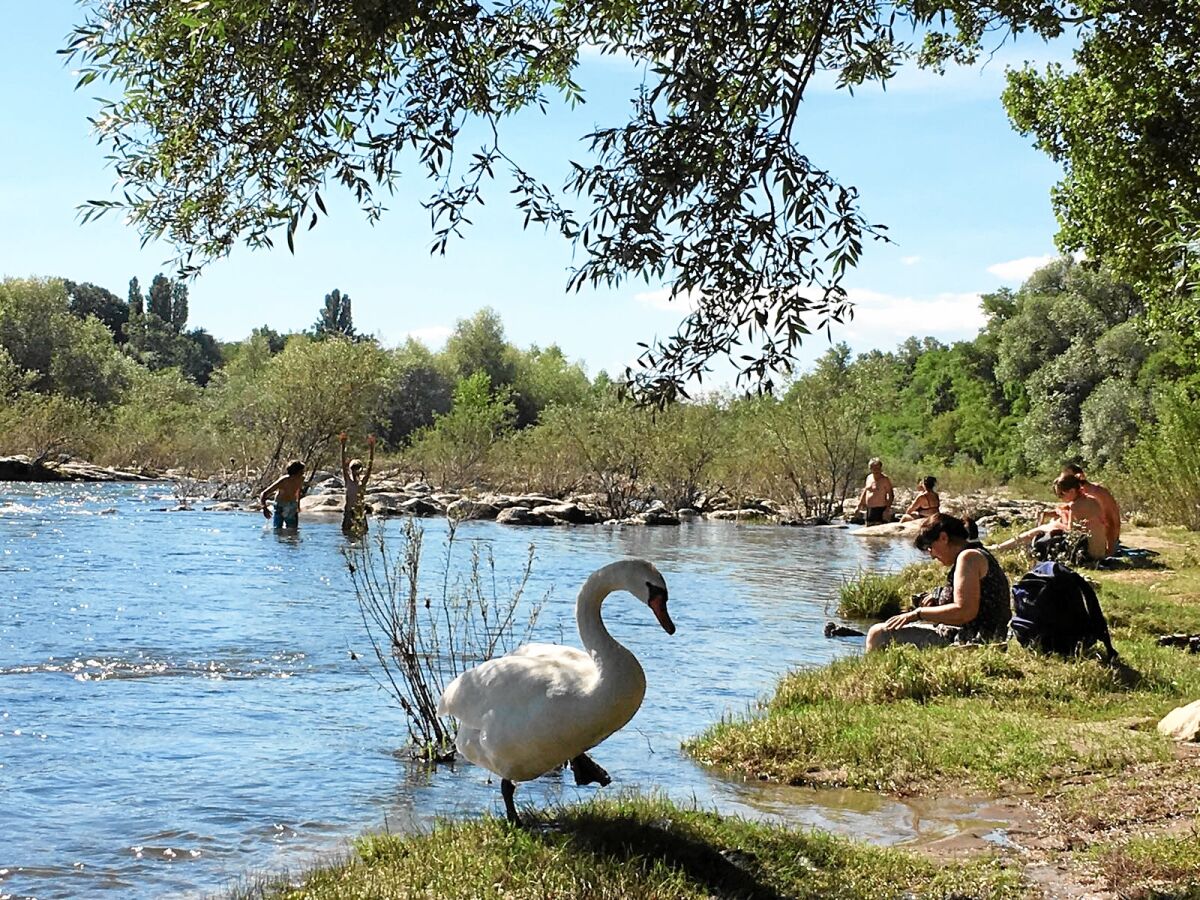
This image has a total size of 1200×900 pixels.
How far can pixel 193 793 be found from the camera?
27.9 ft

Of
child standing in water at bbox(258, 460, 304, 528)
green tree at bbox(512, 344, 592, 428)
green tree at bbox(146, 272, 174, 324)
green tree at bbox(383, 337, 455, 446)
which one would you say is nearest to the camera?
child standing in water at bbox(258, 460, 304, 528)

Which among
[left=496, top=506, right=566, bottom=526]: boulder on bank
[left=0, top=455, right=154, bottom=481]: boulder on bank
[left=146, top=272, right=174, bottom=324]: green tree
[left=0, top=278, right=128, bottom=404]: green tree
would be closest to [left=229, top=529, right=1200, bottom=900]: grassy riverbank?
[left=496, top=506, right=566, bottom=526]: boulder on bank

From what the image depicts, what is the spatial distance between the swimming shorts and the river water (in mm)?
3059

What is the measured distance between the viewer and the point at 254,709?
37.0 feet

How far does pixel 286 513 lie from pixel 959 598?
2108 cm

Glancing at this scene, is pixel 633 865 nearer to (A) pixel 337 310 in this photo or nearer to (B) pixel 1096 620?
(B) pixel 1096 620

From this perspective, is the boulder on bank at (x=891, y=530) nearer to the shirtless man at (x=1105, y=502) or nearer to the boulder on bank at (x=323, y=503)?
the shirtless man at (x=1105, y=502)

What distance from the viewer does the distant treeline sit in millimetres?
40875

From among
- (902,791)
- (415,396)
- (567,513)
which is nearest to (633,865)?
(902,791)

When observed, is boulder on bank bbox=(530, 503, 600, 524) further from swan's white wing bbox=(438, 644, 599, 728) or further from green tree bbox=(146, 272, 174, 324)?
green tree bbox=(146, 272, 174, 324)

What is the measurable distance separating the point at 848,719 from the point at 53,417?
45008mm

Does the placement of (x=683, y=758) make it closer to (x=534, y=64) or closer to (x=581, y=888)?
(x=581, y=888)

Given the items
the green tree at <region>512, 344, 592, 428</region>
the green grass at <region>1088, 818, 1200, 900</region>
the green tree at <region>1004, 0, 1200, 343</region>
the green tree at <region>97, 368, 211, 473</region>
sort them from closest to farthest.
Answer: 1. the green grass at <region>1088, 818, 1200, 900</region>
2. the green tree at <region>1004, 0, 1200, 343</region>
3. the green tree at <region>97, 368, 211, 473</region>
4. the green tree at <region>512, 344, 592, 428</region>

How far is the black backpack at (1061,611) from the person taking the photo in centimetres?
985
